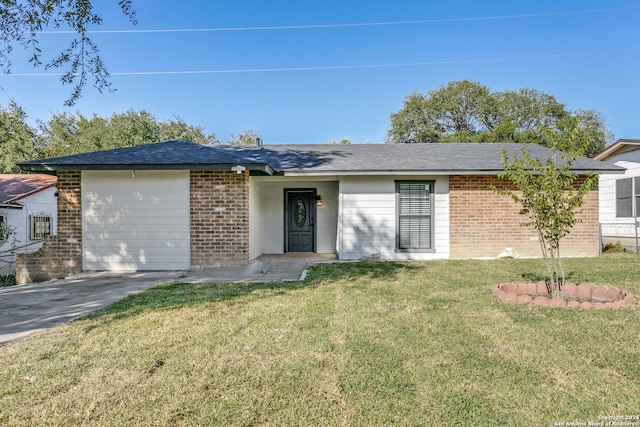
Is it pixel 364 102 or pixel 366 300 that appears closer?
pixel 366 300

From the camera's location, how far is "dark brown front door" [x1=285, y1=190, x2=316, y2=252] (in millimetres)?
11961

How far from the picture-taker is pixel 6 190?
51.0ft

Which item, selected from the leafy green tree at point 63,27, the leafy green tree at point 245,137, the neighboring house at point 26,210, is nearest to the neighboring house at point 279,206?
the leafy green tree at point 63,27

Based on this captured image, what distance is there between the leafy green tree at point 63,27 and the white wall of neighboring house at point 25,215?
10.1 m

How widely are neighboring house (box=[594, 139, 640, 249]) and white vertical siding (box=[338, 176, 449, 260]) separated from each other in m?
6.99

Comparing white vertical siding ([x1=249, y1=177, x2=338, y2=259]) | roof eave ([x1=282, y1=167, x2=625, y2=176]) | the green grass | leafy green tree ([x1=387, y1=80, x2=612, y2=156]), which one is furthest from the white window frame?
leafy green tree ([x1=387, y1=80, x2=612, y2=156])

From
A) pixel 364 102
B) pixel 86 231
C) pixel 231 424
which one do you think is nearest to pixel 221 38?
pixel 364 102

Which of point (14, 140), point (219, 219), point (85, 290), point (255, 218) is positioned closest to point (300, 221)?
point (255, 218)

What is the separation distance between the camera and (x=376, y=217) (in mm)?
10008

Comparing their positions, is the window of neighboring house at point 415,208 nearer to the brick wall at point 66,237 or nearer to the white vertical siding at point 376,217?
the white vertical siding at point 376,217

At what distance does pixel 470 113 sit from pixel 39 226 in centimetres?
3276

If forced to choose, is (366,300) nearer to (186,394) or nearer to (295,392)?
(295,392)

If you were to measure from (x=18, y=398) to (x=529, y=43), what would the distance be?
24743 mm

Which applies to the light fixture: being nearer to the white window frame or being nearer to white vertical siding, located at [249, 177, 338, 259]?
white vertical siding, located at [249, 177, 338, 259]
